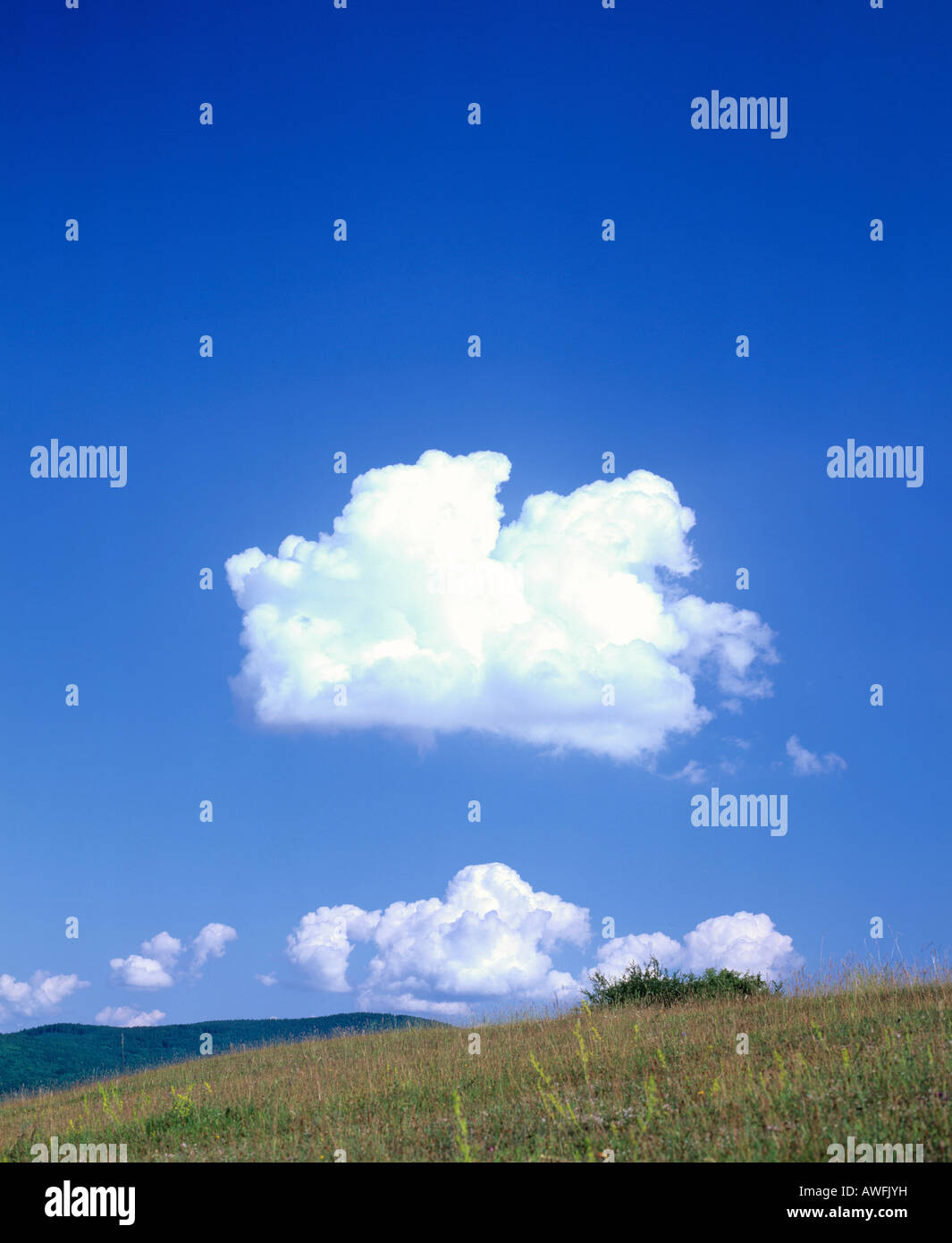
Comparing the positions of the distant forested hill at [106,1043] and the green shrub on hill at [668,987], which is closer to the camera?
the green shrub on hill at [668,987]

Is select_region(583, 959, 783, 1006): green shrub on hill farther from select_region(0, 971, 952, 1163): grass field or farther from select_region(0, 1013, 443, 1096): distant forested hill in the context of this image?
select_region(0, 1013, 443, 1096): distant forested hill

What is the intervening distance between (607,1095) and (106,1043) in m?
34.8

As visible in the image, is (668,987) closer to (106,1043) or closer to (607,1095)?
(607,1095)

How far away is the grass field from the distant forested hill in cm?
1519

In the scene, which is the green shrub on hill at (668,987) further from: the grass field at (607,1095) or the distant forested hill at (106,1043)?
the distant forested hill at (106,1043)

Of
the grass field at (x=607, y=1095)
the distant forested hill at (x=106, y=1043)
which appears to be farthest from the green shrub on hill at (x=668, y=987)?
the distant forested hill at (x=106, y=1043)

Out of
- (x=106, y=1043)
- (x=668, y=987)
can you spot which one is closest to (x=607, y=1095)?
(x=668, y=987)

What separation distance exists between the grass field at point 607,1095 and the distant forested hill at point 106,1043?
15.2m

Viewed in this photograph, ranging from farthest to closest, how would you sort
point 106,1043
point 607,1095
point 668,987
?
1. point 106,1043
2. point 668,987
3. point 607,1095

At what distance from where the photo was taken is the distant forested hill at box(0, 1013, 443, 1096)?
35.9m

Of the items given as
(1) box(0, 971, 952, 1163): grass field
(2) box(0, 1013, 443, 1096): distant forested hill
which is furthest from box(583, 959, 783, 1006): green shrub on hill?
(2) box(0, 1013, 443, 1096): distant forested hill

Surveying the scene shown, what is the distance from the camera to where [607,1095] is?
13016 millimetres

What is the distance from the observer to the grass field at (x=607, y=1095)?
10.3 metres
